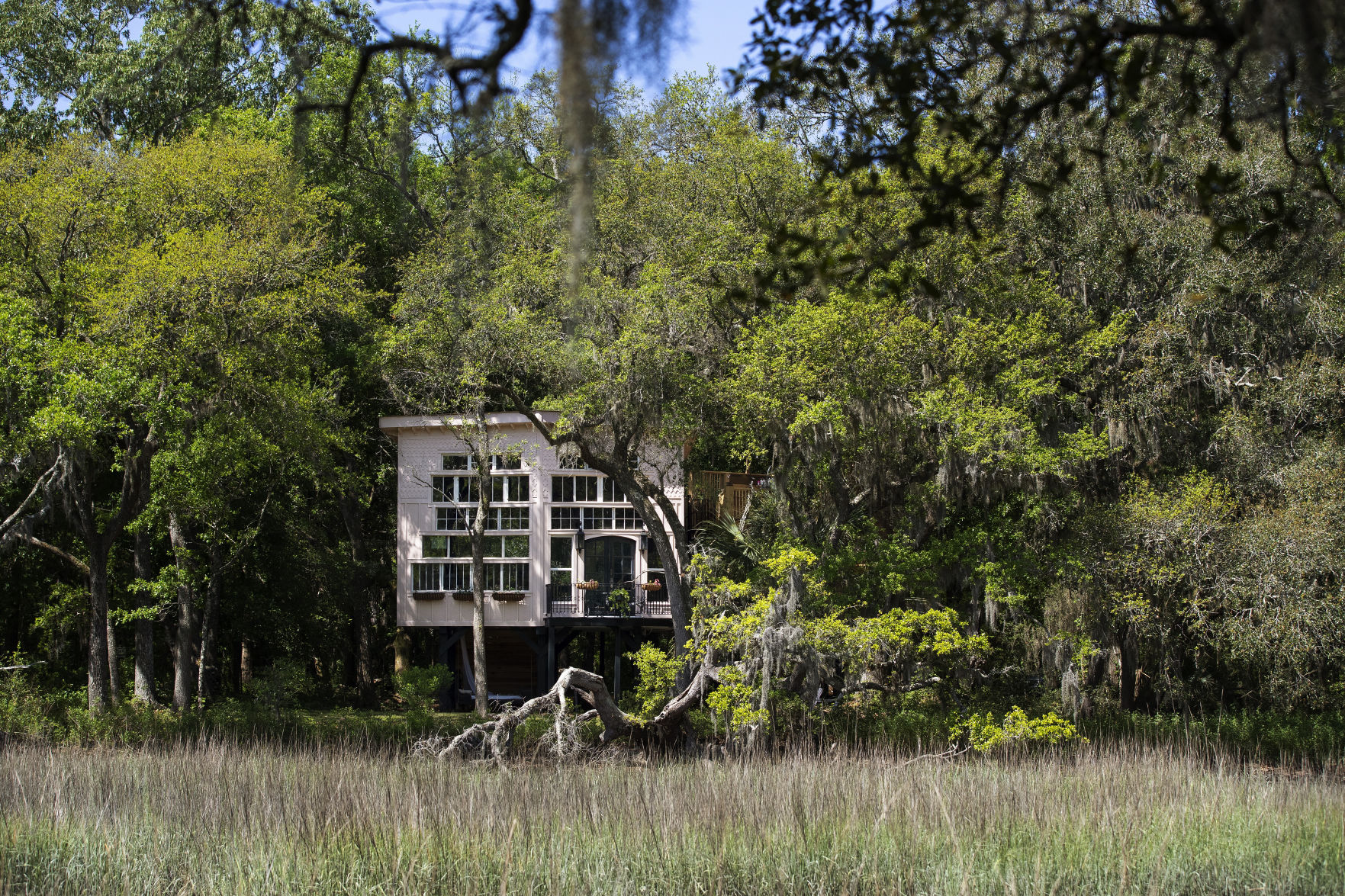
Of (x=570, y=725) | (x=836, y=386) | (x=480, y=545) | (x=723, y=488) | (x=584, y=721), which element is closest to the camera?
(x=570, y=725)

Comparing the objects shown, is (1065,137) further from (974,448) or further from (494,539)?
(494,539)

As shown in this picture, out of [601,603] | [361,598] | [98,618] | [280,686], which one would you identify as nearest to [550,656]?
[601,603]

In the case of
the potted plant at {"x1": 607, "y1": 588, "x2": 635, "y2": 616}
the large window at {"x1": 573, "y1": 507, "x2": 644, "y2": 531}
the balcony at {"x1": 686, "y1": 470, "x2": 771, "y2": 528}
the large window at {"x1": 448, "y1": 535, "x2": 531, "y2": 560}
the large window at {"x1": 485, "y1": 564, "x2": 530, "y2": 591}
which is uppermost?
the balcony at {"x1": 686, "y1": 470, "x2": 771, "y2": 528}

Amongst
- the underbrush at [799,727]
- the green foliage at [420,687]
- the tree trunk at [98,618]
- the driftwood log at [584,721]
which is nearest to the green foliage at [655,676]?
the driftwood log at [584,721]

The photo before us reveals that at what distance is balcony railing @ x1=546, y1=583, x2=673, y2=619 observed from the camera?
24000mm

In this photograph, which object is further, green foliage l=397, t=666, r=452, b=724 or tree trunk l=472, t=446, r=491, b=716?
tree trunk l=472, t=446, r=491, b=716

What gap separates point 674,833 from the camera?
835 centimetres

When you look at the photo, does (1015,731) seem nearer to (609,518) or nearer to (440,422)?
(609,518)

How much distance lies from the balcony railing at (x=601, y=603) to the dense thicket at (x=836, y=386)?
3.53 m

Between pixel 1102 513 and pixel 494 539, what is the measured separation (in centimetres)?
1267

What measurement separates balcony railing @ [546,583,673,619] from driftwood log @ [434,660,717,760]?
6818 mm

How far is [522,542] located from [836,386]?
1071cm

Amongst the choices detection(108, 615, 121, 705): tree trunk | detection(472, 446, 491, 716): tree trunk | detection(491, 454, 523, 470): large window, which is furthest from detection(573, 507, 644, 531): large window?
detection(108, 615, 121, 705): tree trunk

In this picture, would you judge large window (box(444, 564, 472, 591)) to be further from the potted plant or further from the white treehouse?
the potted plant
